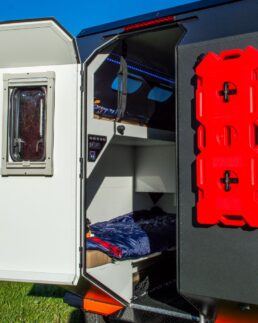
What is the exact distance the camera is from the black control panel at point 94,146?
343cm

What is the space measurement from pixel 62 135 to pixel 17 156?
0.37 m

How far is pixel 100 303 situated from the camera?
3.67m

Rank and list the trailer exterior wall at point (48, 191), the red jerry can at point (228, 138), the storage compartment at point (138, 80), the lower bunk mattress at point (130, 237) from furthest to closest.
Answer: the storage compartment at point (138, 80), the lower bunk mattress at point (130, 237), the trailer exterior wall at point (48, 191), the red jerry can at point (228, 138)

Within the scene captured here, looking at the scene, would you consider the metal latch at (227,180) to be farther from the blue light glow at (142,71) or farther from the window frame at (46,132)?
the blue light glow at (142,71)

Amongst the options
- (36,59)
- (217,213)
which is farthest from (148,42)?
(217,213)

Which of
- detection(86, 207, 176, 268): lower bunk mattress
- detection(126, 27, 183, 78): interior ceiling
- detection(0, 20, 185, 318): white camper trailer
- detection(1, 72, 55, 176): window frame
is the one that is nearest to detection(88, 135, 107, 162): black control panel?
detection(0, 20, 185, 318): white camper trailer

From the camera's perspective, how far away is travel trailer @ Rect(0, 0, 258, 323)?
2656 mm

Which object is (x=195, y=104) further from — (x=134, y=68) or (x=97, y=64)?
(x=134, y=68)

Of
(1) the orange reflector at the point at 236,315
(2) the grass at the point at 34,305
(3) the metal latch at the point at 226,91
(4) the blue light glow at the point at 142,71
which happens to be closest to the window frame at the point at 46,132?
(4) the blue light glow at the point at 142,71

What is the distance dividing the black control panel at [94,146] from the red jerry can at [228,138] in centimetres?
95

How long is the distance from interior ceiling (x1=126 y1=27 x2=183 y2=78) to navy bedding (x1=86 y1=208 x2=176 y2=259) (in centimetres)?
158

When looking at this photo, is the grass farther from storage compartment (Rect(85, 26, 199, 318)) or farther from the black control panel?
the black control panel

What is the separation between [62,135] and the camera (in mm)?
3215

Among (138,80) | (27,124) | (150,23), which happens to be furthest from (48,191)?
(138,80)
